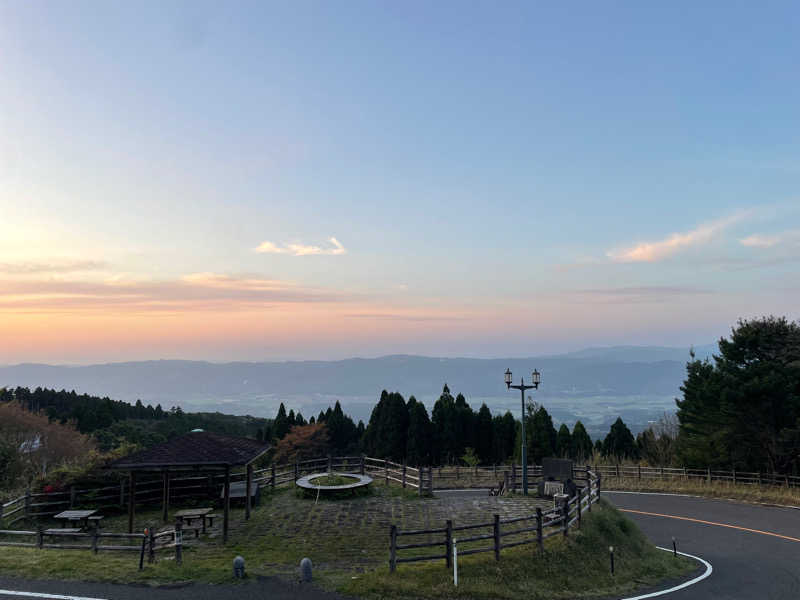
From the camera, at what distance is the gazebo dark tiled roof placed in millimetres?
16406

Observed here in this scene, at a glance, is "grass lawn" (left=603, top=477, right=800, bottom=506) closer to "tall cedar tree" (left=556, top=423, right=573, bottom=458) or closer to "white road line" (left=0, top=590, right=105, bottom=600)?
"tall cedar tree" (left=556, top=423, right=573, bottom=458)

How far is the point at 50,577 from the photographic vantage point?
12.6m

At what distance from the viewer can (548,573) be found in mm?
13625

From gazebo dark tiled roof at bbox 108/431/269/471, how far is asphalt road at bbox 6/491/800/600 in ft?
14.6

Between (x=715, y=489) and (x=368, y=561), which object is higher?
(x=368, y=561)

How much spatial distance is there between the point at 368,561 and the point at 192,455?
6756mm

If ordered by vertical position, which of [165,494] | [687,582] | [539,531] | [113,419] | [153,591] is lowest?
[113,419]

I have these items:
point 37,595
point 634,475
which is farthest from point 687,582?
point 634,475

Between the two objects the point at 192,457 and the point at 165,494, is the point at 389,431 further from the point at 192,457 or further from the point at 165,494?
the point at 192,457

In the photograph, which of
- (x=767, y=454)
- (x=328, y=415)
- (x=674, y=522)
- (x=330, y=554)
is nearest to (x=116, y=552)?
(x=330, y=554)

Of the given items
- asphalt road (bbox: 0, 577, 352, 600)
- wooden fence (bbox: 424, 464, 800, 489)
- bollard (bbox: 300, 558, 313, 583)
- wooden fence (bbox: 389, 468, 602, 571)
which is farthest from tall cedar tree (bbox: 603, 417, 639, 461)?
asphalt road (bbox: 0, 577, 352, 600)

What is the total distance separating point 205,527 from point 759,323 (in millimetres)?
32985

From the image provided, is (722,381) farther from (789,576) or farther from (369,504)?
(369,504)

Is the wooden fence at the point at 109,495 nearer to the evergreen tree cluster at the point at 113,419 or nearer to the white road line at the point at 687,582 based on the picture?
the white road line at the point at 687,582
